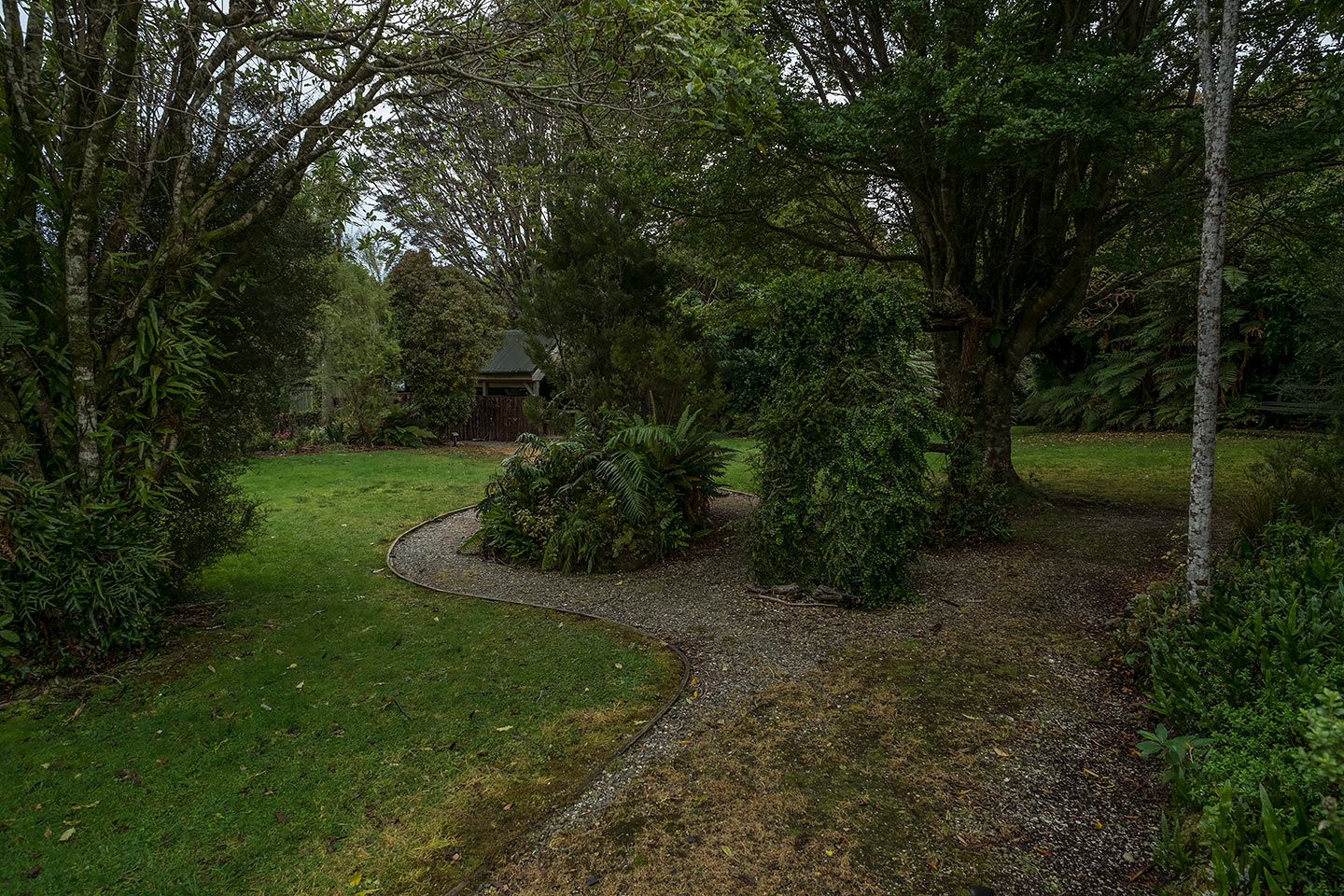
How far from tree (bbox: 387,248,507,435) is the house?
1.83m

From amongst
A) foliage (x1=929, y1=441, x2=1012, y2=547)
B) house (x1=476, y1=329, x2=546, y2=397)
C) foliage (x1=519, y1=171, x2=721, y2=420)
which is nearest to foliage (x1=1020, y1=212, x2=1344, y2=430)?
foliage (x1=929, y1=441, x2=1012, y2=547)

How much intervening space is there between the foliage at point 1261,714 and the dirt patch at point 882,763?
1.03 ft

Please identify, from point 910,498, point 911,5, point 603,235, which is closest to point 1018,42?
point 911,5

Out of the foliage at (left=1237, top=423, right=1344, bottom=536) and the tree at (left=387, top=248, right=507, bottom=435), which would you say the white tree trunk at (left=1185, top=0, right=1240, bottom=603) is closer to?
the foliage at (left=1237, top=423, right=1344, bottom=536)

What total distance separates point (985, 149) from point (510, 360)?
19660 millimetres

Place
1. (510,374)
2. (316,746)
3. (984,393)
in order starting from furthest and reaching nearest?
1. (510,374)
2. (984,393)
3. (316,746)

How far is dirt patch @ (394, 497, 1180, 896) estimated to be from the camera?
2482mm

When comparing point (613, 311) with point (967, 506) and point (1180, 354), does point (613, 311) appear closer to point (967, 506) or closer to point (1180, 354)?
point (967, 506)

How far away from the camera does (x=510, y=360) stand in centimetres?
2314

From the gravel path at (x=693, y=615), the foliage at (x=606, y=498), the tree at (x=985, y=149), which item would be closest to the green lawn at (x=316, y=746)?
the gravel path at (x=693, y=615)

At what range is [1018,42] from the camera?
5754mm

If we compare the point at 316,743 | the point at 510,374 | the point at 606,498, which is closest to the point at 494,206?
the point at 510,374

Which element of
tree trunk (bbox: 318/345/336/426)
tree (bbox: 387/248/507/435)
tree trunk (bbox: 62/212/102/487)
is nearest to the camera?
tree trunk (bbox: 62/212/102/487)

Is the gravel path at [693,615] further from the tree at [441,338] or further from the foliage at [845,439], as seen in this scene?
the tree at [441,338]
